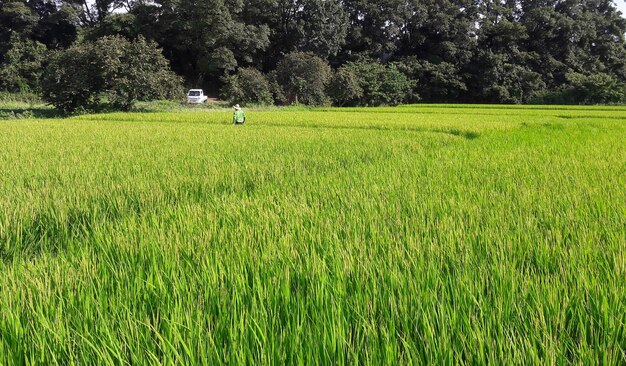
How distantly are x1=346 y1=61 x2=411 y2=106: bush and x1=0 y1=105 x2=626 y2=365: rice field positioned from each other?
30618 millimetres

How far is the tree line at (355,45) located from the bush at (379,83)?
0.29 ft

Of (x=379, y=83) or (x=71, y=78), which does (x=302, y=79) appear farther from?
(x=71, y=78)

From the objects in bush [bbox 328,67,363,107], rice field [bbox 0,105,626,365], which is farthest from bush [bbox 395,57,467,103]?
rice field [bbox 0,105,626,365]

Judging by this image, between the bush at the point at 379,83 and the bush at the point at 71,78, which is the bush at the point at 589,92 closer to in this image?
the bush at the point at 379,83

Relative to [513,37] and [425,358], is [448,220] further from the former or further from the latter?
[513,37]

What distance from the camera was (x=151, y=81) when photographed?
1894cm

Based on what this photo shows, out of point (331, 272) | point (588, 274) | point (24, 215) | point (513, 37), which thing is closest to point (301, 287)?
point (331, 272)

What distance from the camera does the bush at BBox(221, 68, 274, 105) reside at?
27.1 metres

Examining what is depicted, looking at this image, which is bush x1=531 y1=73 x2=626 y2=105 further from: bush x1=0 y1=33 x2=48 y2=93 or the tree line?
bush x1=0 y1=33 x2=48 y2=93

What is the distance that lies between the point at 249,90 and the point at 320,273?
2703cm

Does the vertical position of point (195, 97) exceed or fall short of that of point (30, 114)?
it exceeds it

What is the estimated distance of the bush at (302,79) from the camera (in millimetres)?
29312

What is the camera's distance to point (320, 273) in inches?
50.4

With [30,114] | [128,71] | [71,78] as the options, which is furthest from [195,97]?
[30,114]
